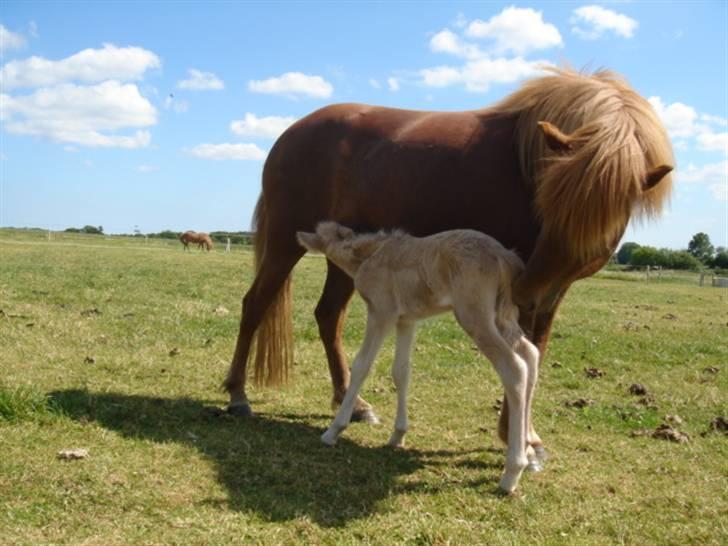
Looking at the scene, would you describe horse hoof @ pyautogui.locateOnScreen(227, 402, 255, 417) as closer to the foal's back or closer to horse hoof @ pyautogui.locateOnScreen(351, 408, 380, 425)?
horse hoof @ pyautogui.locateOnScreen(351, 408, 380, 425)

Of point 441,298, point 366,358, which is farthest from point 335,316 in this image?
point 441,298

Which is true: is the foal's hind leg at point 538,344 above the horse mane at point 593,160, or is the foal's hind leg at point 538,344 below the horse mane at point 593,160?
below

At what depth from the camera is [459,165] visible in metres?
5.15

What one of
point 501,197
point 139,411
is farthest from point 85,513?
point 501,197

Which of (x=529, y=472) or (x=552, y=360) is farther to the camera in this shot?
(x=552, y=360)

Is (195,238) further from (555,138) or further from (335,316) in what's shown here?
(555,138)

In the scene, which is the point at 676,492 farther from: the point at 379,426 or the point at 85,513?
the point at 85,513

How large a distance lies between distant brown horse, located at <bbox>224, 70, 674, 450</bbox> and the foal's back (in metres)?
0.21

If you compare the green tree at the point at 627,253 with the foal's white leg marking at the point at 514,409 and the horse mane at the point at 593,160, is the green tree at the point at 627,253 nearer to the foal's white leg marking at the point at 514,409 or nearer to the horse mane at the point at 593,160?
the horse mane at the point at 593,160

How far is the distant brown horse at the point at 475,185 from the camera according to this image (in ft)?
13.3

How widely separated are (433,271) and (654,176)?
156 cm

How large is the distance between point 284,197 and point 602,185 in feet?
10.7

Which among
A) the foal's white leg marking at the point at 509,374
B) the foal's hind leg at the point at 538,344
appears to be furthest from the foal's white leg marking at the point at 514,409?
the foal's hind leg at the point at 538,344

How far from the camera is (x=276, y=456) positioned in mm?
4910
